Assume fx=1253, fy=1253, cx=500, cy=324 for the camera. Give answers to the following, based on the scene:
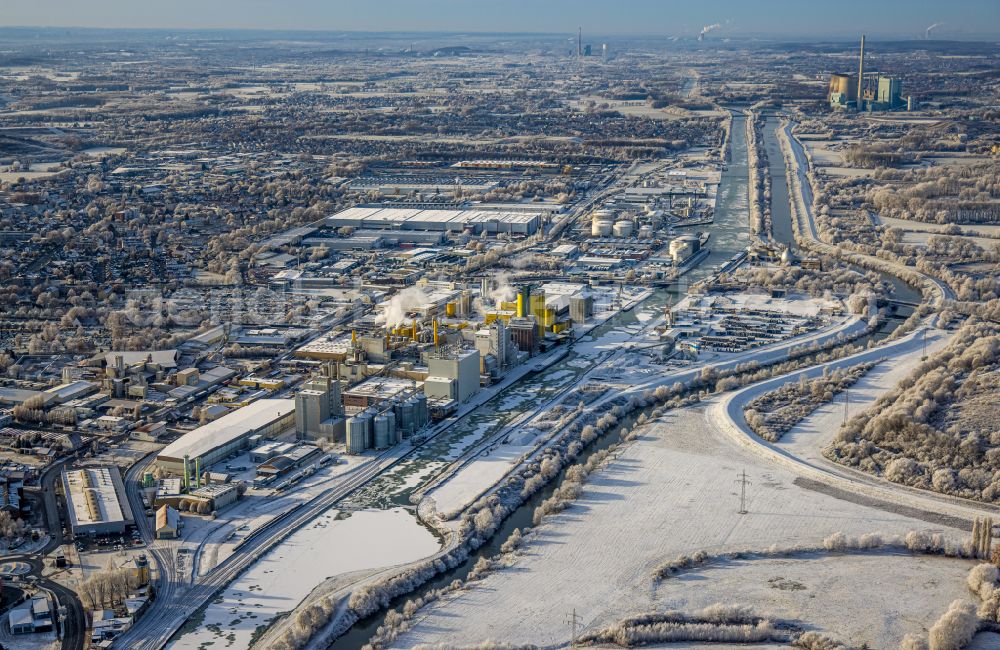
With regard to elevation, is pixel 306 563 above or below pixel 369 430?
below

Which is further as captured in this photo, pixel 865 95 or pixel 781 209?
pixel 865 95

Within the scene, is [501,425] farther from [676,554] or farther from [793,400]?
[676,554]

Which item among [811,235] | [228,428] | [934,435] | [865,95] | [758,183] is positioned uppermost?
[865,95]

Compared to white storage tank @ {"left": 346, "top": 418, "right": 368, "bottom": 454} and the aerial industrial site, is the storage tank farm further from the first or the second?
white storage tank @ {"left": 346, "top": 418, "right": 368, "bottom": 454}

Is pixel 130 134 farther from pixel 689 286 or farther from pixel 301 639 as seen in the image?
pixel 301 639

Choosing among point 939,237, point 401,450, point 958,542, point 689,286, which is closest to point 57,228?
point 689,286

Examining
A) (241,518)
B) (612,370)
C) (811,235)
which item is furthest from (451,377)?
(811,235)

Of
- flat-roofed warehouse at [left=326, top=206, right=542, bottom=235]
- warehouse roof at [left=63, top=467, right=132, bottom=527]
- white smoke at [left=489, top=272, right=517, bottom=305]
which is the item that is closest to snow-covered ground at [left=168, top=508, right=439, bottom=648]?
warehouse roof at [left=63, top=467, right=132, bottom=527]
